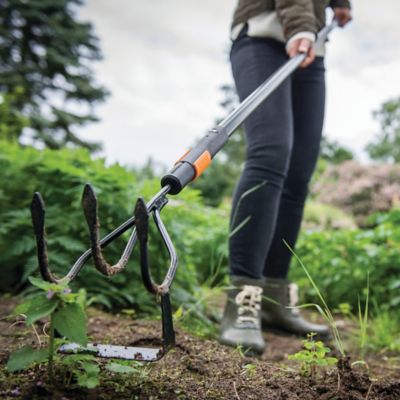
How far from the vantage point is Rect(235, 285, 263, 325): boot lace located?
1.85 metres

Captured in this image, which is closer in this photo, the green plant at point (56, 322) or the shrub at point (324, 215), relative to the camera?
the green plant at point (56, 322)

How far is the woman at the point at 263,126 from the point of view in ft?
6.01

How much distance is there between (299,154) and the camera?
2.24 metres

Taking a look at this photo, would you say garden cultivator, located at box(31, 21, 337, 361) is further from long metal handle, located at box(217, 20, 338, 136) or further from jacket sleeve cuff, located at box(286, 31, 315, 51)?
jacket sleeve cuff, located at box(286, 31, 315, 51)

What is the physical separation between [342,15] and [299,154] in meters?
0.72

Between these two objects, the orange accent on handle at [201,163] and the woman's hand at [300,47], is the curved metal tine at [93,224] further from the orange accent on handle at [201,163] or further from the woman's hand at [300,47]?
the woman's hand at [300,47]

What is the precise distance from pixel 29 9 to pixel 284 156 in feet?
61.5

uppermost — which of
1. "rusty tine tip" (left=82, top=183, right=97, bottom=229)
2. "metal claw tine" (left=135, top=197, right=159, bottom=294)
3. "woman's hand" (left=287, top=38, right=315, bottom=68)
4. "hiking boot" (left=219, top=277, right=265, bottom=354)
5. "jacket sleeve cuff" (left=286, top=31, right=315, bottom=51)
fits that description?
"jacket sleeve cuff" (left=286, top=31, right=315, bottom=51)

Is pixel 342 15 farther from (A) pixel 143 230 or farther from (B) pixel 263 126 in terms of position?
(A) pixel 143 230

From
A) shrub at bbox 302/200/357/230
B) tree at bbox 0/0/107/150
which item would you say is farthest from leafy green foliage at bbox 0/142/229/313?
tree at bbox 0/0/107/150

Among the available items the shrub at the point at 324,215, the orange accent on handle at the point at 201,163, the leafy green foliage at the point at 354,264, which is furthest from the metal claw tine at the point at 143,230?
the shrub at the point at 324,215

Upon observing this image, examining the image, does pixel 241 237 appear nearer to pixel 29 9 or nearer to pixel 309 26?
pixel 309 26

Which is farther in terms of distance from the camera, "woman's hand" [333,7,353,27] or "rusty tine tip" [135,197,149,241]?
"woman's hand" [333,7,353,27]

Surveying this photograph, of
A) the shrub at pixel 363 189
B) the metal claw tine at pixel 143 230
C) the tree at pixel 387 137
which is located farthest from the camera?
the tree at pixel 387 137
